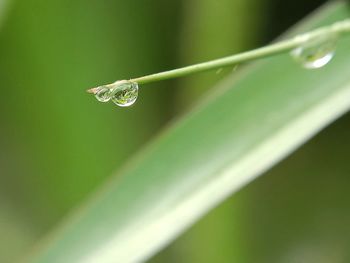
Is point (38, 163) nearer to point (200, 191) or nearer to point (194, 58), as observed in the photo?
point (194, 58)

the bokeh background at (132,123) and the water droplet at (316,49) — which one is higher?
the bokeh background at (132,123)

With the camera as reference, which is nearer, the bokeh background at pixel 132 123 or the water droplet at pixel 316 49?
the water droplet at pixel 316 49

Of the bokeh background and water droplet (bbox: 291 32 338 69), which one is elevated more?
the bokeh background

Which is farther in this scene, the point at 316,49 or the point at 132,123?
the point at 132,123

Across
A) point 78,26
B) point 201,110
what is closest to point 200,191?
point 201,110

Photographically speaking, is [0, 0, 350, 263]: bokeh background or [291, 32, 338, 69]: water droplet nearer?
[291, 32, 338, 69]: water droplet
